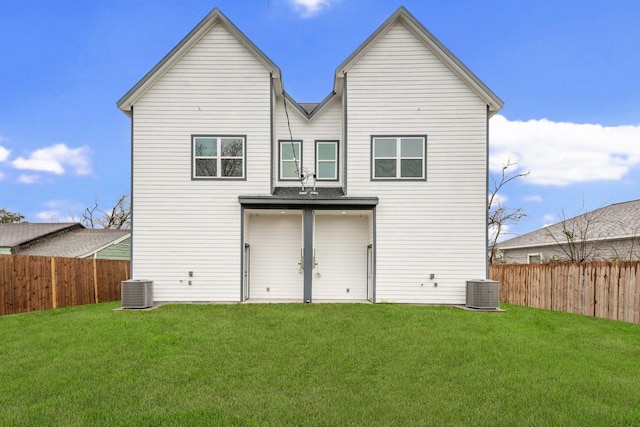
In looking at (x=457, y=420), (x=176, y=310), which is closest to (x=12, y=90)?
(x=176, y=310)

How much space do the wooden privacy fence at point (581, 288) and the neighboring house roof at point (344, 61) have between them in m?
5.67

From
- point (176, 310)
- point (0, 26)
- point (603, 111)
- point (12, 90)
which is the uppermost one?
point (0, 26)

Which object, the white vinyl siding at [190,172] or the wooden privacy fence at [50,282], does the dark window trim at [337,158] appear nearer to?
the white vinyl siding at [190,172]

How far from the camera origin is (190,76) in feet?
44.7

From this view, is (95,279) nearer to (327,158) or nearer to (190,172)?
(190,172)

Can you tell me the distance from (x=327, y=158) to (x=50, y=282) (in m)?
10.5

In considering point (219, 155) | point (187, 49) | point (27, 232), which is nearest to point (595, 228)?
point (219, 155)

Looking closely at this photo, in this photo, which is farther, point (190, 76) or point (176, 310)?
point (190, 76)

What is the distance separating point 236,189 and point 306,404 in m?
9.26

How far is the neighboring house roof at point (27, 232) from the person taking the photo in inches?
936

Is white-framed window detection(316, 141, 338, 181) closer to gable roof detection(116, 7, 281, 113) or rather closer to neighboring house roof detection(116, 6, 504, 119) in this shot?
neighboring house roof detection(116, 6, 504, 119)

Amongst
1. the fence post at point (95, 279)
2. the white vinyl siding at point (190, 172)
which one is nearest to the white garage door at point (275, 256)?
the white vinyl siding at point (190, 172)

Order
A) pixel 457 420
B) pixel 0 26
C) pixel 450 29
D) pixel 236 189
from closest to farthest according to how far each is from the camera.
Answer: pixel 457 420
pixel 236 189
pixel 450 29
pixel 0 26

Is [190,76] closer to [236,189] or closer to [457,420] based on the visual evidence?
[236,189]
